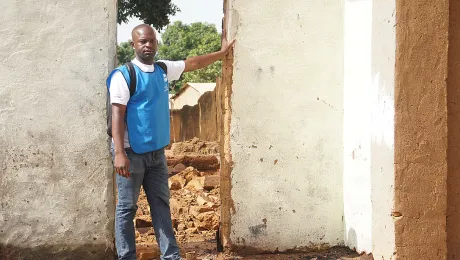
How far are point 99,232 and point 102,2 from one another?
1.81 meters

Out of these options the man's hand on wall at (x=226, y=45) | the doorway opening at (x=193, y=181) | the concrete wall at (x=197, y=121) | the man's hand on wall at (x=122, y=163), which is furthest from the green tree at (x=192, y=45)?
the man's hand on wall at (x=122, y=163)

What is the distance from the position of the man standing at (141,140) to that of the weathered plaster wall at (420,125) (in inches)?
64.5

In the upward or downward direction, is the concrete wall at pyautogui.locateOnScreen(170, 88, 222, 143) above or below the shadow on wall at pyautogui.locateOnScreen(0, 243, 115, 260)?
above

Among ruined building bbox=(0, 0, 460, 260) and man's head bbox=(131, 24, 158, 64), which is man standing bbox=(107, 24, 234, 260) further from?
ruined building bbox=(0, 0, 460, 260)

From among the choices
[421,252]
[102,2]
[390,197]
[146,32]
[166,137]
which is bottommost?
[421,252]

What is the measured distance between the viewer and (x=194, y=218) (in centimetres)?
730

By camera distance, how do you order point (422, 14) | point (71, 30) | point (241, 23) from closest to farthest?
point (422, 14) < point (71, 30) < point (241, 23)

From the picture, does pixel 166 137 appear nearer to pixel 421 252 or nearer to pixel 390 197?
pixel 390 197

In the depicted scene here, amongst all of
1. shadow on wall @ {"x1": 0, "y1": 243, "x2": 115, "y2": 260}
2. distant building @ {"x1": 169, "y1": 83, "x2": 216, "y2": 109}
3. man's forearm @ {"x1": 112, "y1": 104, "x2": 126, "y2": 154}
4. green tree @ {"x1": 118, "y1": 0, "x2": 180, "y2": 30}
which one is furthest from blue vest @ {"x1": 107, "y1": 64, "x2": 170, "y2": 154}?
distant building @ {"x1": 169, "y1": 83, "x2": 216, "y2": 109}

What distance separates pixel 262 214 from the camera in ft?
17.4

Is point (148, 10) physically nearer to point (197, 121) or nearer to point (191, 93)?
point (197, 121)

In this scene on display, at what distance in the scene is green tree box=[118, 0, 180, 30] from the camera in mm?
17047

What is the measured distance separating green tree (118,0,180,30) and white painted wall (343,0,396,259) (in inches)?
488

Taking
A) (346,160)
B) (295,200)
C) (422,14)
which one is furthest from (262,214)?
A: (422,14)
